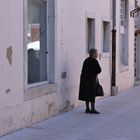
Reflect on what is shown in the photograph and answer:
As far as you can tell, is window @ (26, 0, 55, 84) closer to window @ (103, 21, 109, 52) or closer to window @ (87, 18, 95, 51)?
window @ (87, 18, 95, 51)

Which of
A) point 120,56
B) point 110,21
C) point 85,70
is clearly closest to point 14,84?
point 85,70

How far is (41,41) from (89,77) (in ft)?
4.96

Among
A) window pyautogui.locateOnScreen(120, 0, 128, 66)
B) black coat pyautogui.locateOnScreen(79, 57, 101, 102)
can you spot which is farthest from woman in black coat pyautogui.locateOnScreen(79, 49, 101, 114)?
window pyautogui.locateOnScreen(120, 0, 128, 66)

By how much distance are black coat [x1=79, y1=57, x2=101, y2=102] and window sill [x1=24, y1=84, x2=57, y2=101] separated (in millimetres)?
893

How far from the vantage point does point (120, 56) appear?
819 inches

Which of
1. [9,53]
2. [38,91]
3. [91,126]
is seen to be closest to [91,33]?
[38,91]

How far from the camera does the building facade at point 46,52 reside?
33.6 feet

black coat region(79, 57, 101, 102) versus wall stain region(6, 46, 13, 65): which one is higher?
wall stain region(6, 46, 13, 65)

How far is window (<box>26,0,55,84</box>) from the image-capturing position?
39.6ft

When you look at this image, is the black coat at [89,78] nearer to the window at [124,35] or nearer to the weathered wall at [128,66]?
the weathered wall at [128,66]

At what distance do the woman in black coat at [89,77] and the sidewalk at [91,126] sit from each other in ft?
1.52

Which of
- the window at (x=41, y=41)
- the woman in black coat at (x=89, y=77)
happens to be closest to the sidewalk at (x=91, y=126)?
the woman in black coat at (x=89, y=77)

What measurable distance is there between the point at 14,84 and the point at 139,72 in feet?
51.8

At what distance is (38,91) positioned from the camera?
11688 mm
